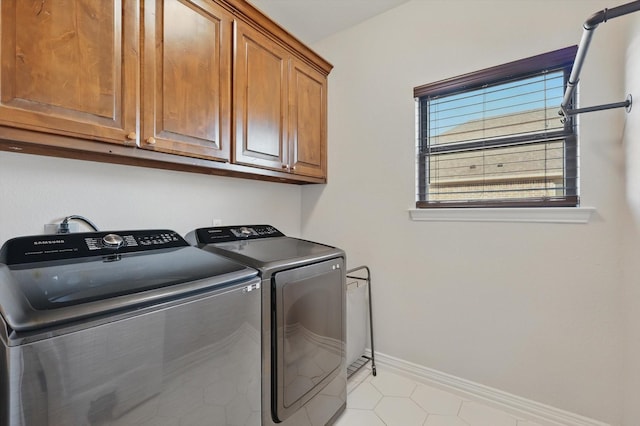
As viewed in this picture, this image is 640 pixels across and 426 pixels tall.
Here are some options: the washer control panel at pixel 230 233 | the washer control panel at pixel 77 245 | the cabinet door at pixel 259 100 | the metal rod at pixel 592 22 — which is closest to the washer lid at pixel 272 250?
the washer control panel at pixel 230 233

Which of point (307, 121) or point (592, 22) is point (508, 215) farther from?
point (307, 121)

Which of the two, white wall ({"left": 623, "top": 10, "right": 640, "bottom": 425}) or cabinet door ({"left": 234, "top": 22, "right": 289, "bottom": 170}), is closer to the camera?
white wall ({"left": 623, "top": 10, "right": 640, "bottom": 425})

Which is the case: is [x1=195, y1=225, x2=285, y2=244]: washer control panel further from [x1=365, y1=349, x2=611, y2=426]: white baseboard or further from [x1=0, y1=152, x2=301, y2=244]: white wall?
[x1=365, y1=349, x2=611, y2=426]: white baseboard

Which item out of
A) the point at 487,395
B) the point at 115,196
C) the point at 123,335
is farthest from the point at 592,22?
the point at 115,196

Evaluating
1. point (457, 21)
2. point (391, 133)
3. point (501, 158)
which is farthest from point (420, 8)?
point (501, 158)

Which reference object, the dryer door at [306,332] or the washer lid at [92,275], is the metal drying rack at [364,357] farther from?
the washer lid at [92,275]

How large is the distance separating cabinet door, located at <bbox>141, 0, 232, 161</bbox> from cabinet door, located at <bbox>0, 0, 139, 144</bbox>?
0.22ft

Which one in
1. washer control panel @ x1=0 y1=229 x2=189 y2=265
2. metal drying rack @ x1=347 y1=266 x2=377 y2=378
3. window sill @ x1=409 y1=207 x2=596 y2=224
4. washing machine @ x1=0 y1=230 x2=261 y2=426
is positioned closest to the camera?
washing machine @ x1=0 y1=230 x2=261 y2=426

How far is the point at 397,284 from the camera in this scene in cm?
214

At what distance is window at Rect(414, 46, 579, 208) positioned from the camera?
1616mm

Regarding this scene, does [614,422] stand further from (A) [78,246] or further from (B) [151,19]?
(B) [151,19]

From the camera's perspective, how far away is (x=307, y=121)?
2.25m

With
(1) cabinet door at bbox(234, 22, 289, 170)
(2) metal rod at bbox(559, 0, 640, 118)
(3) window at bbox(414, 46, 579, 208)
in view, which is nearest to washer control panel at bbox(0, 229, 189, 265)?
(1) cabinet door at bbox(234, 22, 289, 170)

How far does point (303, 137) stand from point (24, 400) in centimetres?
195
